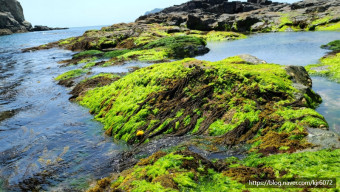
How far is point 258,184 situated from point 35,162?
24.7 feet

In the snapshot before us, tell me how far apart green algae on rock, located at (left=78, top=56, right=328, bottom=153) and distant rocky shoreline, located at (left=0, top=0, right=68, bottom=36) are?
14926 centimetres

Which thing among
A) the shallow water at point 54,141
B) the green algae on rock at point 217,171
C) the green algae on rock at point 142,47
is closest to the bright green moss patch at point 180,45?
the green algae on rock at point 142,47

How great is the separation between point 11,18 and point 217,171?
168997 millimetres

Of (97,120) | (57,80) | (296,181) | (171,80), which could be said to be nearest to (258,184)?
(296,181)

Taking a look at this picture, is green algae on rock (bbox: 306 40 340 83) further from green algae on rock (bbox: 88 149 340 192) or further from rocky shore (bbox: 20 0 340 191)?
green algae on rock (bbox: 88 149 340 192)

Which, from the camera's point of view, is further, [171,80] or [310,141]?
[171,80]

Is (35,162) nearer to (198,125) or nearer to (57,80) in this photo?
(198,125)

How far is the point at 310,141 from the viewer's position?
20.2 feet

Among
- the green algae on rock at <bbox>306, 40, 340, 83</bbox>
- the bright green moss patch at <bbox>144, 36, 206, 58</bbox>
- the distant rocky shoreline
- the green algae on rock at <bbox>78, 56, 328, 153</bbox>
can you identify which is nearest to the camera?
the green algae on rock at <bbox>78, 56, 328, 153</bbox>

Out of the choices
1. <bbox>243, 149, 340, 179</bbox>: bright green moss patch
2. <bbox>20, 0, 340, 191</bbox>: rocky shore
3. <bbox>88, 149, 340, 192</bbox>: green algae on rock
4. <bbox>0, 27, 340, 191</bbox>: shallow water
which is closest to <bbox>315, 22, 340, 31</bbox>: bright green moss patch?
<bbox>0, 27, 340, 191</bbox>: shallow water

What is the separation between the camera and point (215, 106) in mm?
9352

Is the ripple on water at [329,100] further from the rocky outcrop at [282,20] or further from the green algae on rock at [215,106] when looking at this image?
the rocky outcrop at [282,20]

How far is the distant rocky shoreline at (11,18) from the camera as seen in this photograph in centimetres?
12888

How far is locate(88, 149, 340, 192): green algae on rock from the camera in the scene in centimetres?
489
